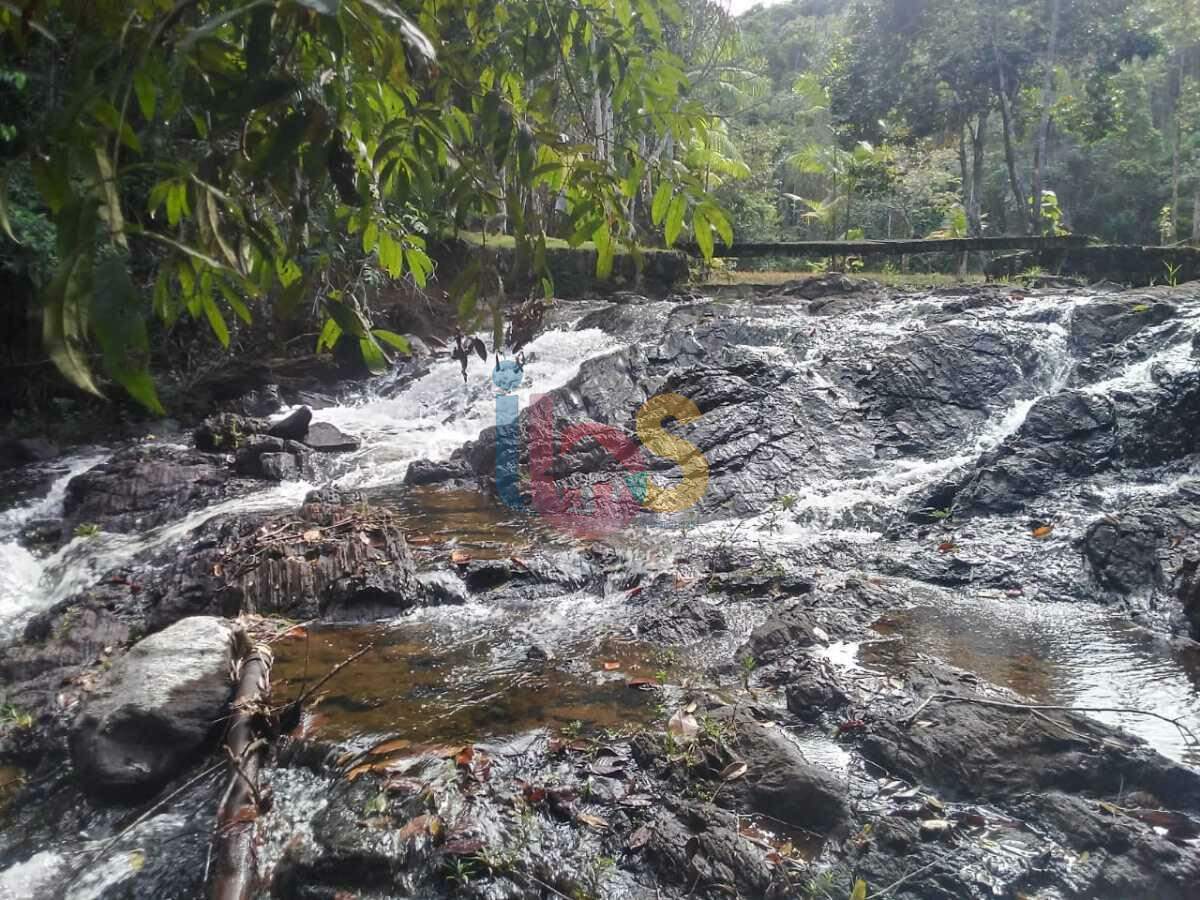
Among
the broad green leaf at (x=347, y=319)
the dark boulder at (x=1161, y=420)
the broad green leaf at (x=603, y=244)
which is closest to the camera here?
the broad green leaf at (x=347, y=319)

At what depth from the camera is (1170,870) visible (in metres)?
2.63

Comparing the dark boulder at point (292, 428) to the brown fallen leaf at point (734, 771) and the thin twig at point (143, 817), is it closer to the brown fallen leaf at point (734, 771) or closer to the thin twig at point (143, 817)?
the thin twig at point (143, 817)

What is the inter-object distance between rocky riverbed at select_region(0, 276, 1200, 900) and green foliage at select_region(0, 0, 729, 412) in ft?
7.15

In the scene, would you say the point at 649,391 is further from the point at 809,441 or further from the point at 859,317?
the point at 859,317

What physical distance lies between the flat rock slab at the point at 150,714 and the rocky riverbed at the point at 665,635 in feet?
0.06

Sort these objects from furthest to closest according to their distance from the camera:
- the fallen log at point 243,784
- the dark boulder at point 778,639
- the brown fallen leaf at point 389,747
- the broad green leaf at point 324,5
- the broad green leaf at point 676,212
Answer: the dark boulder at point 778,639, the brown fallen leaf at point 389,747, the fallen log at point 243,784, the broad green leaf at point 676,212, the broad green leaf at point 324,5

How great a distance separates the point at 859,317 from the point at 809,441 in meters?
4.08

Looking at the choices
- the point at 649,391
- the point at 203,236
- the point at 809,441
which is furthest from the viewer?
the point at 649,391

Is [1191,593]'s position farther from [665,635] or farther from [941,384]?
[941,384]

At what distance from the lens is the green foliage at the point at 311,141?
41.2 inches

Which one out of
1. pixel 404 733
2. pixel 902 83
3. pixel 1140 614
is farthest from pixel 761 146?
pixel 404 733

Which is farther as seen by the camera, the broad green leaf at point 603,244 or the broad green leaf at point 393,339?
the broad green leaf at point 603,244

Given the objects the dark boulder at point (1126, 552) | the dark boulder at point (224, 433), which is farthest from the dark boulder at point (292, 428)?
the dark boulder at point (1126, 552)

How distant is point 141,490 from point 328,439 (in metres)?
2.37
